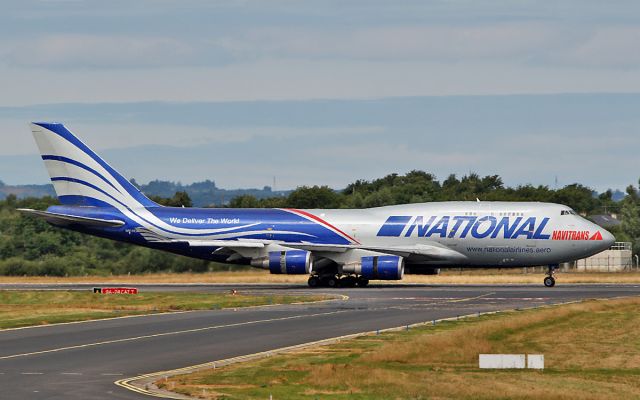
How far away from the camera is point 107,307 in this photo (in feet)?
197

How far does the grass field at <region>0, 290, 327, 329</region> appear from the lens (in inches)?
2126

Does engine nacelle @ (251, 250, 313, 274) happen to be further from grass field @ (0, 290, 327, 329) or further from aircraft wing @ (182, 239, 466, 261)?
grass field @ (0, 290, 327, 329)

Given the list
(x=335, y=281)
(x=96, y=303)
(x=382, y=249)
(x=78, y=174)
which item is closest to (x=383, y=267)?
(x=382, y=249)

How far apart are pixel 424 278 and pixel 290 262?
60.5ft

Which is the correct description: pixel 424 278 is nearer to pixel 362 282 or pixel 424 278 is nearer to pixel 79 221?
pixel 362 282

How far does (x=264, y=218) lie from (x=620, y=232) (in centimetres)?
5606

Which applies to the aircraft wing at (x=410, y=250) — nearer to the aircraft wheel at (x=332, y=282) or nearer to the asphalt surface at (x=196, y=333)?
the aircraft wheel at (x=332, y=282)

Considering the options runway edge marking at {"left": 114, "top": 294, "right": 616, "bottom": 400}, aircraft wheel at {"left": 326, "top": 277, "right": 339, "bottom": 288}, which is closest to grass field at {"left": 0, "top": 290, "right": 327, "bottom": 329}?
aircraft wheel at {"left": 326, "top": 277, "right": 339, "bottom": 288}

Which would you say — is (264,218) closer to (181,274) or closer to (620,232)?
(181,274)

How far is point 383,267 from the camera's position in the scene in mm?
72062

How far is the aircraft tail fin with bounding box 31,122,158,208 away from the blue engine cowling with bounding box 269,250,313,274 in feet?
35.9

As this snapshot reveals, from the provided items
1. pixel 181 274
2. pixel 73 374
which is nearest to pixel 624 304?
pixel 73 374

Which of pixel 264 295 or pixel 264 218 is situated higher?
pixel 264 218

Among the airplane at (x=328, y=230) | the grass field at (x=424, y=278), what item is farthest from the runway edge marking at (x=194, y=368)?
the grass field at (x=424, y=278)
